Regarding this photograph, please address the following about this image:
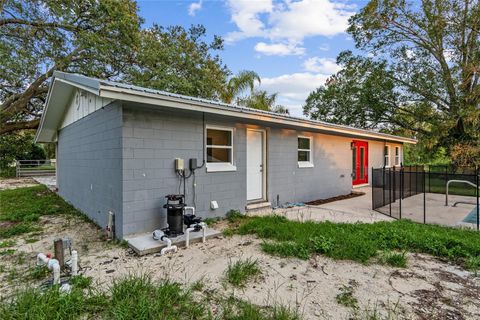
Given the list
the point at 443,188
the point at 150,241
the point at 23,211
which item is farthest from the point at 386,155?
the point at 23,211

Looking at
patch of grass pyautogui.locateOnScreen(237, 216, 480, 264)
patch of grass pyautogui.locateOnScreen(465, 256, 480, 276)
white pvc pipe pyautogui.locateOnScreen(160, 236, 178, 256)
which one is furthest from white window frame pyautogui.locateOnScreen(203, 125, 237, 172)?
patch of grass pyautogui.locateOnScreen(465, 256, 480, 276)

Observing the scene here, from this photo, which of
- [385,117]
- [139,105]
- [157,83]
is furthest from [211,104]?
[385,117]

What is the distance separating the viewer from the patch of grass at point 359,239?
160 inches

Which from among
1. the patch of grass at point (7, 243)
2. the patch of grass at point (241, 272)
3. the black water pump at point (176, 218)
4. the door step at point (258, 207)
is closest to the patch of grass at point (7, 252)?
the patch of grass at point (7, 243)

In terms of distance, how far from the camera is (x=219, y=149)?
21.1ft

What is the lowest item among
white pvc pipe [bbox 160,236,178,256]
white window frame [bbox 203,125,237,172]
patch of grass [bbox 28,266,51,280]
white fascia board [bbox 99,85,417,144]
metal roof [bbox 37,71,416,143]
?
patch of grass [bbox 28,266,51,280]

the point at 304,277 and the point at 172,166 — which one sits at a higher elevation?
the point at 172,166

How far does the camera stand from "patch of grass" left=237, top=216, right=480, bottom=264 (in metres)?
4.07

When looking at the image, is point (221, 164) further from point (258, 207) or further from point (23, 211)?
point (23, 211)

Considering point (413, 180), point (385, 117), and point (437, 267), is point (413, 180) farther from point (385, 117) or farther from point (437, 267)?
point (385, 117)

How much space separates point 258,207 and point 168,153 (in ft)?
10.5

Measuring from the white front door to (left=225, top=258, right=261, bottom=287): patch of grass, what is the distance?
3.68 metres

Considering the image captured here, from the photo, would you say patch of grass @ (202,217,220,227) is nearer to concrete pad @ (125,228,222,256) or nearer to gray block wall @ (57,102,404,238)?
gray block wall @ (57,102,404,238)

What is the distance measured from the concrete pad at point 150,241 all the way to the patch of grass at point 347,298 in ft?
8.48
